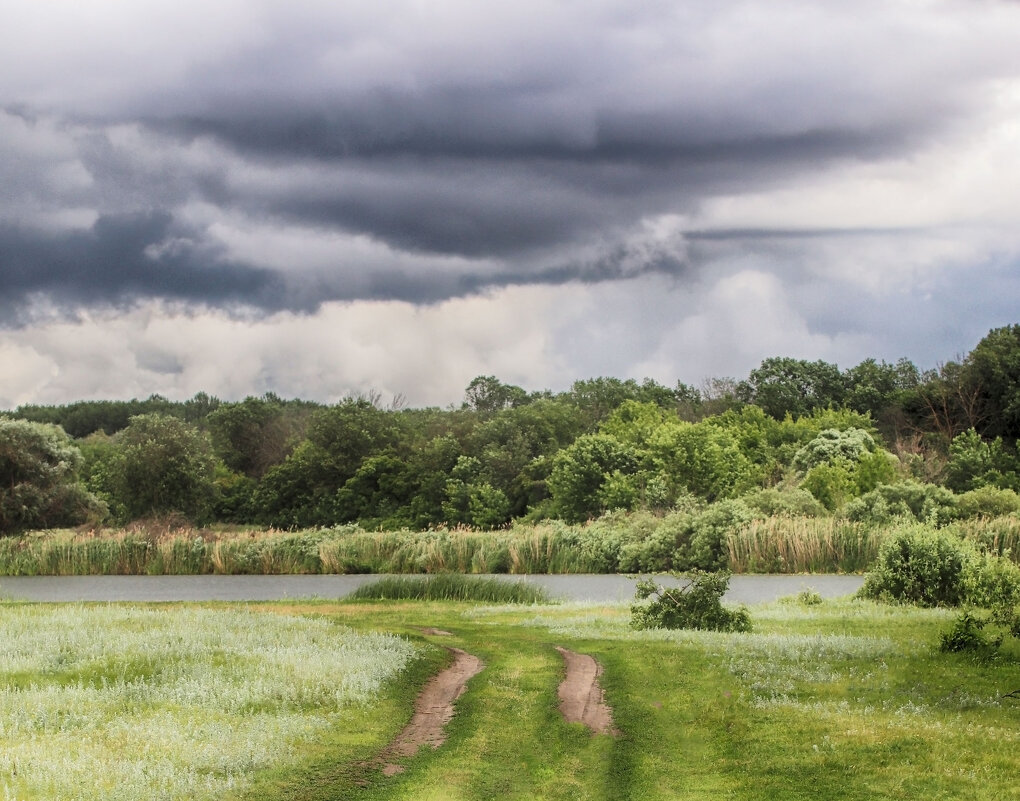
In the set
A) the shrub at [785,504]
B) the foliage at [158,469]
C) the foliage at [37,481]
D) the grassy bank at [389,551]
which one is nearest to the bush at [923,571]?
the grassy bank at [389,551]

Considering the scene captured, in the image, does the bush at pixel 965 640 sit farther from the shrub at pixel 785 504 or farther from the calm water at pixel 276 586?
the shrub at pixel 785 504

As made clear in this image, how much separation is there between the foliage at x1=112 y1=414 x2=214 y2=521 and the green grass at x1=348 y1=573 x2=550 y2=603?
42.6 meters

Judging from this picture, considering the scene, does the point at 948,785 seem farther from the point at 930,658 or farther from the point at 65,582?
the point at 65,582

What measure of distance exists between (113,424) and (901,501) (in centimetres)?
11830

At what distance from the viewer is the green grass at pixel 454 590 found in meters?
38.3

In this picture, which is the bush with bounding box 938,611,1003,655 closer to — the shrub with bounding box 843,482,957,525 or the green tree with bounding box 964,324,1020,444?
the shrub with bounding box 843,482,957,525

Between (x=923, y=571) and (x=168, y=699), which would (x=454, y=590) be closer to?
(x=923, y=571)

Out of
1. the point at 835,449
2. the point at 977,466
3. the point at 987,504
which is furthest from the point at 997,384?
the point at 987,504

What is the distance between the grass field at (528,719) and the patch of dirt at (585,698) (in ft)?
0.69

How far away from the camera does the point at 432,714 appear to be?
16.2 meters

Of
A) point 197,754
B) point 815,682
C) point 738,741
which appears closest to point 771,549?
point 815,682

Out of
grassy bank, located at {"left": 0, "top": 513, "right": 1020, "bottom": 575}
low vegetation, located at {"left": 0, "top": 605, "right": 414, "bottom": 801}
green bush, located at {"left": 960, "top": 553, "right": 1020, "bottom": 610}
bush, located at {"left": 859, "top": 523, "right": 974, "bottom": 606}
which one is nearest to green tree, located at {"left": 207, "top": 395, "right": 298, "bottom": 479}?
grassy bank, located at {"left": 0, "top": 513, "right": 1020, "bottom": 575}

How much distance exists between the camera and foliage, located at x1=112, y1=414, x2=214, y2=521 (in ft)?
256

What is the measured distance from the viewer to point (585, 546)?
5206 cm
